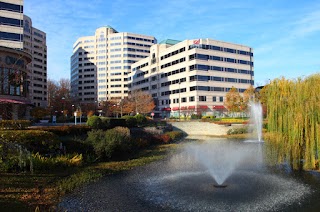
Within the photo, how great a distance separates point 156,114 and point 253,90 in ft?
131

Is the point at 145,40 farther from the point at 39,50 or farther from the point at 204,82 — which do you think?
the point at 204,82

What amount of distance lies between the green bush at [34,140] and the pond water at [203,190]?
6.04 m

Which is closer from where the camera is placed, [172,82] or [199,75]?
[199,75]

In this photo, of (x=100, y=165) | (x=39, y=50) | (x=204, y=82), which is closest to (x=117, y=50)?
(x=39, y=50)

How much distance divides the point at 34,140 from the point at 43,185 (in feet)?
18.2

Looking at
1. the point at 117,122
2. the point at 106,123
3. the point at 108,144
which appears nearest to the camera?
the point at 108,144

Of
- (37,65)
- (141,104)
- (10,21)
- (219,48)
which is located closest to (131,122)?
(10,21)

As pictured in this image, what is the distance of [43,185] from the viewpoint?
506 inches

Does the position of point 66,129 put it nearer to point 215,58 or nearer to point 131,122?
point 131,122

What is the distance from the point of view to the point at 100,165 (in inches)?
721

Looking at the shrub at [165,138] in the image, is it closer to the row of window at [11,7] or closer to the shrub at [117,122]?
the shrub at [117,122]

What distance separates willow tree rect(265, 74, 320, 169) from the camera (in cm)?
1370

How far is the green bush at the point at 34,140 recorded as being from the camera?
16375 mm

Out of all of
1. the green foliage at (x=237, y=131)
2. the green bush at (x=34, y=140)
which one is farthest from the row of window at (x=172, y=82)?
the green bush at (x=34, y=140)
